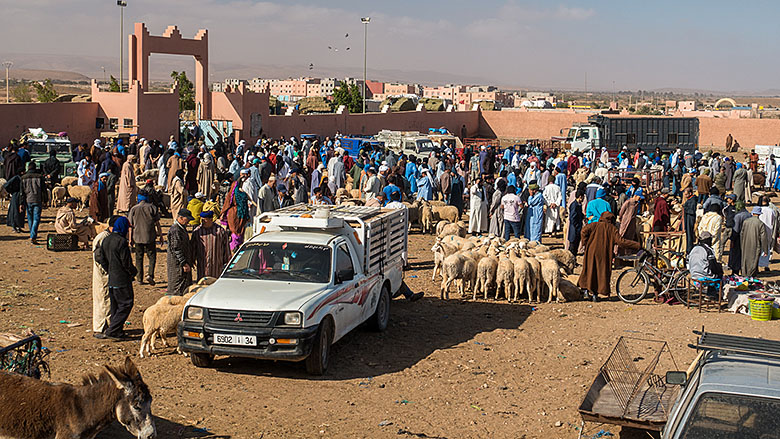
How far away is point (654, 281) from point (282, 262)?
650cm

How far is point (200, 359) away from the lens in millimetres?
9430

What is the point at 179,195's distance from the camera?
18.4m

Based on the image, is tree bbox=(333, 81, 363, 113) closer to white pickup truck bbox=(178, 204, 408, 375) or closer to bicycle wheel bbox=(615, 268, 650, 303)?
bicycle wheel bbox=(615, 268, 650, 303)

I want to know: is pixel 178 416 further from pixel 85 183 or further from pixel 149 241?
pixel 85 183

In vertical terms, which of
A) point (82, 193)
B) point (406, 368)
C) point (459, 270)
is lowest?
point (406, 368)

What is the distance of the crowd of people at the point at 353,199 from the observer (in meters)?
11.7

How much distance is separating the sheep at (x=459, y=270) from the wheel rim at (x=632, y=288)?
235 cm

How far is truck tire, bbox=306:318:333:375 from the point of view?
9109mm

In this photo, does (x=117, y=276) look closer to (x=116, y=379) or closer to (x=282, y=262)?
(x=282, y=262)

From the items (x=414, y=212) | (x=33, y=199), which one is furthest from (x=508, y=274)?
(x=33, y=199)

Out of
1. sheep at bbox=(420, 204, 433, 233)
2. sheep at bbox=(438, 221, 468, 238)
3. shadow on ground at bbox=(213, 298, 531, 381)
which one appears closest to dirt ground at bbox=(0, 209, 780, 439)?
shadow on ground at bbox=(213, 298, 531, 381)

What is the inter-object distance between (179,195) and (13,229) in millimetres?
3734

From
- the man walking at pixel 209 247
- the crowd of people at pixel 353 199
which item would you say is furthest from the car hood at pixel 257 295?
the man walking at pixel 209 247

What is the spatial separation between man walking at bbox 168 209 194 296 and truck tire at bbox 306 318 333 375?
9.21 feet
